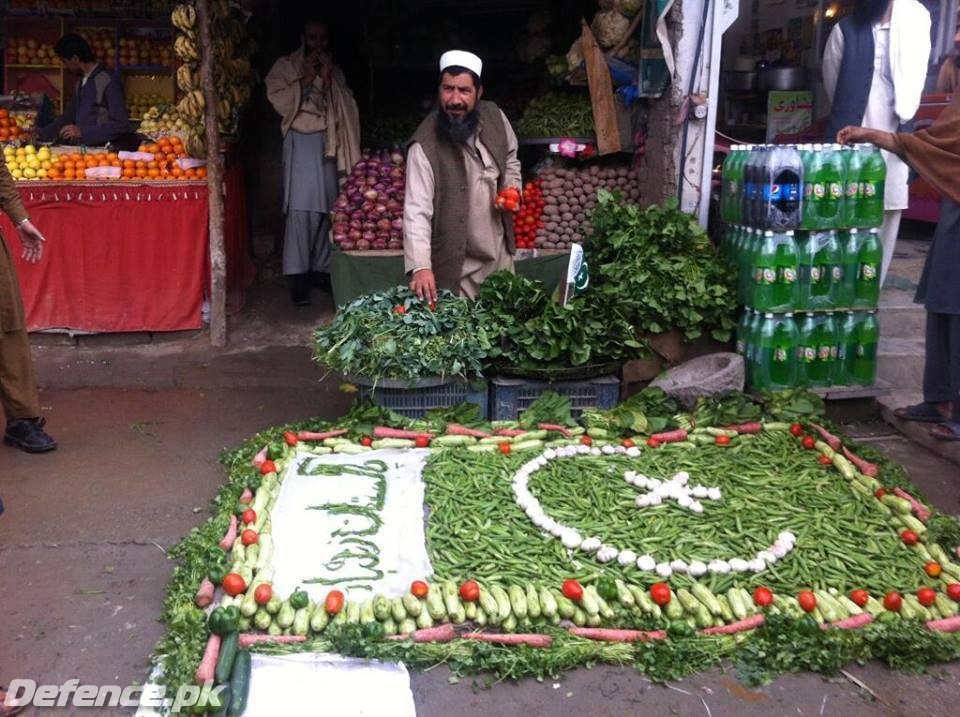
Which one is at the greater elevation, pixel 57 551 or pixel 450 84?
pixel 450 84

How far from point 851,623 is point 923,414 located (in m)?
2.46

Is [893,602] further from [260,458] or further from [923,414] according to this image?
[260,458]

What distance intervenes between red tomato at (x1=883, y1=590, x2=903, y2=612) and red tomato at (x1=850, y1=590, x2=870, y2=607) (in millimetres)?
70

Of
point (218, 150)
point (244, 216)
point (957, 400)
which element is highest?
point (218, 150)

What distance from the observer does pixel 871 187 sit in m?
5.64

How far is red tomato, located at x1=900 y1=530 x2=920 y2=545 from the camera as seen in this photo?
164 inches

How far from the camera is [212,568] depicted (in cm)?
377

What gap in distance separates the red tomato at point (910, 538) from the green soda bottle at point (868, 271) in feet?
6.37

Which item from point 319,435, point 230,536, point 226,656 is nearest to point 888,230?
point 319,435

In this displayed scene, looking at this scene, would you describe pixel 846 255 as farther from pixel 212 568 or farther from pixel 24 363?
pixel 24 363

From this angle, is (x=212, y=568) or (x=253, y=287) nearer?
(x=212, y=568)

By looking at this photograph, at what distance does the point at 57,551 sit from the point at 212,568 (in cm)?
98

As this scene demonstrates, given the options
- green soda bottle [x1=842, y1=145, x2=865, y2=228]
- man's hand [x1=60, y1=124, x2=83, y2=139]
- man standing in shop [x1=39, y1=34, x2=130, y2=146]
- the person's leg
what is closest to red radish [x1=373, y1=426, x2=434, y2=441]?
green soda bottle [x1=842, y1=145, x2=865, y2=228]

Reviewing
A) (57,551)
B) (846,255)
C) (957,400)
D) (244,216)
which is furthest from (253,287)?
(957,400)
